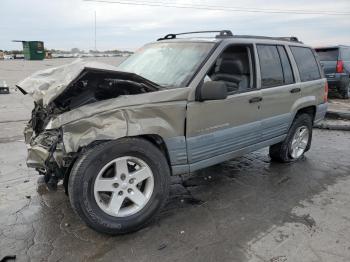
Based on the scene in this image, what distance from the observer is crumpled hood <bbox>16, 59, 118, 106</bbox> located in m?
3.01

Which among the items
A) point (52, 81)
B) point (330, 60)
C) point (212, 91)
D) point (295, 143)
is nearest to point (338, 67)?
point (330, 60)

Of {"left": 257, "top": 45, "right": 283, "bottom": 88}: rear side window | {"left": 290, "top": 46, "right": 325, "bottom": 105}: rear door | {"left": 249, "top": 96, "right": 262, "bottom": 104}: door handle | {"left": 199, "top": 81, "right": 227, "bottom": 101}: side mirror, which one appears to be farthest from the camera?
{"left": 290, "top": 46, "right": 325, "bottom": 105}: rear door

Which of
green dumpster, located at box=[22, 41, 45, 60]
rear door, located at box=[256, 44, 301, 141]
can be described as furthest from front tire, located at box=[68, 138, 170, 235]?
green dumpster, located at box=[22, 41, 45, 60]

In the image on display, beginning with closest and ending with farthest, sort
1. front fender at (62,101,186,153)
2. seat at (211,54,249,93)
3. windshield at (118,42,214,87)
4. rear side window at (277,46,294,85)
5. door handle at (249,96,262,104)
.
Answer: front fender at (62,101,186,153) < windshield at (118,42,214,87) < door handle at (249,96,262,104) < seat at (211,54,249,93) < rear side window at (277,46,294,85)

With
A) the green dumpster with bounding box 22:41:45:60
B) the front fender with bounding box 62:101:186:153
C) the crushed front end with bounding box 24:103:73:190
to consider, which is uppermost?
the front fender with bounding box 62:101:186:153

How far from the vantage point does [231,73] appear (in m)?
4.34

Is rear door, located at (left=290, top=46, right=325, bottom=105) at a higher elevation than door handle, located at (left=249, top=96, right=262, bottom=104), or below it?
higher

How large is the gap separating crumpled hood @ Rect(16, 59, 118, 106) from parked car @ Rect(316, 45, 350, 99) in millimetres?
10572

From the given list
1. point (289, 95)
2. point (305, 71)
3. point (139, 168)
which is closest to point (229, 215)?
point (139, 168)

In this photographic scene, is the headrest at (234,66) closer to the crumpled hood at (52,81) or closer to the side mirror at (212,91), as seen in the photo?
the side mirror at (212,91)

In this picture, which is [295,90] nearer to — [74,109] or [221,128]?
[221,128]

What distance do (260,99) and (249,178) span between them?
44.1 inches

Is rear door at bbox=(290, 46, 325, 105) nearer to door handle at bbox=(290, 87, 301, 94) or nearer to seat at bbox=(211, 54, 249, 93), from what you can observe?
door handle at bbox=(290, 87, 301, 94)

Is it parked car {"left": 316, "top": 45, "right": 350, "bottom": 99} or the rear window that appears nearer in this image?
parked car {"left": 316, "top": 45, "right": 350, "bottom": 99}
